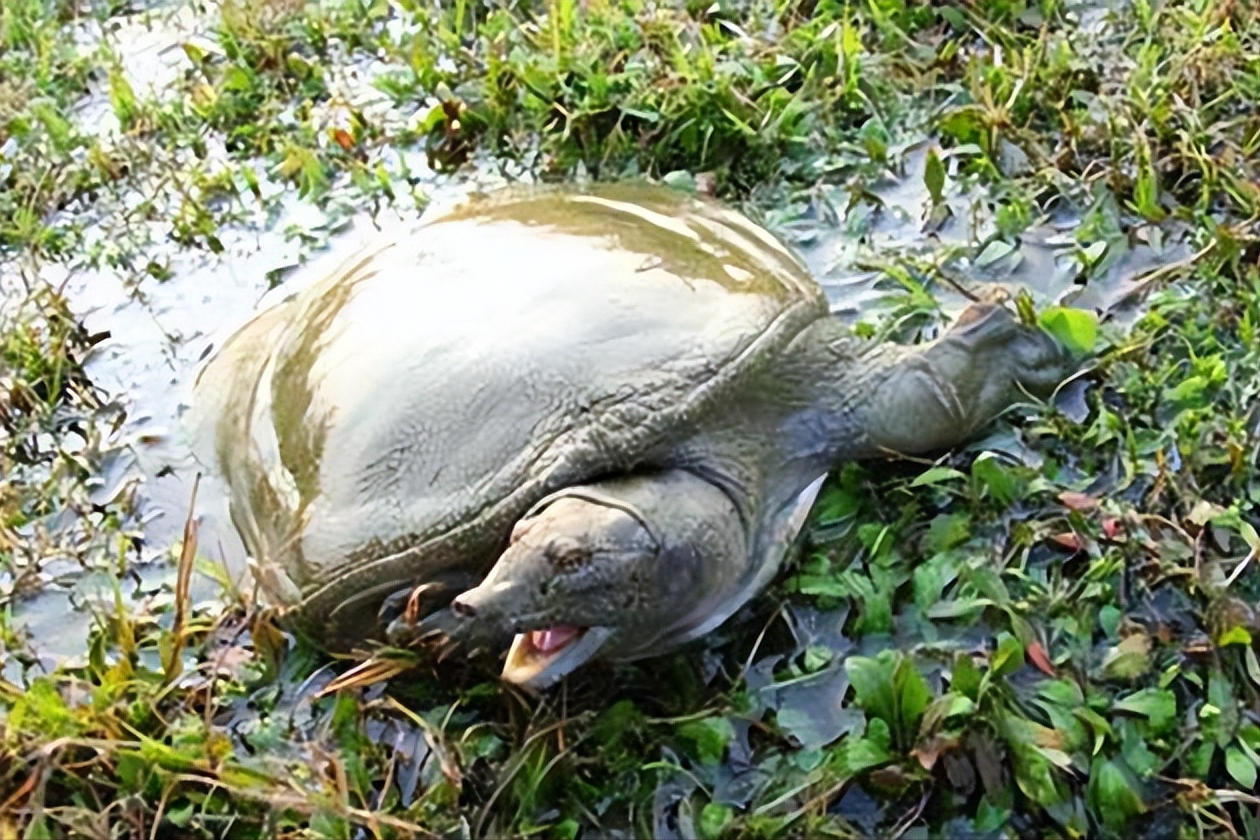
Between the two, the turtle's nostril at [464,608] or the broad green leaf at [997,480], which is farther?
the broad green leaf at [997,480]

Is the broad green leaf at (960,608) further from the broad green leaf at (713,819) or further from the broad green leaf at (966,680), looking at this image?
the broad green leaf at (713,819)

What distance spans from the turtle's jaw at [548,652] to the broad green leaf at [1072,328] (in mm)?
1089

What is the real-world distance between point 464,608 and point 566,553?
162 millimetres

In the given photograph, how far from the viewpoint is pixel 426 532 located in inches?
83.7

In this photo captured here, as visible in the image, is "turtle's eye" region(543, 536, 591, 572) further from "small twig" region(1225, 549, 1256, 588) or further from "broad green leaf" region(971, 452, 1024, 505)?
"small twig" region(1225, 549, 1256, 588)

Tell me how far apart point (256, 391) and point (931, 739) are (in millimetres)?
1388

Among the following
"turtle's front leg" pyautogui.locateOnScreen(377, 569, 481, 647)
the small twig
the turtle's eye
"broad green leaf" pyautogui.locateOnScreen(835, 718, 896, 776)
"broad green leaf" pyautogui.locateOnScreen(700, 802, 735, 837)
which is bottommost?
"broad green leaf" pyautogui.locateOnScreen(700, 802, 735, 837)

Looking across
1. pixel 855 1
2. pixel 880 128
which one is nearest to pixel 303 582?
pixel 880 128

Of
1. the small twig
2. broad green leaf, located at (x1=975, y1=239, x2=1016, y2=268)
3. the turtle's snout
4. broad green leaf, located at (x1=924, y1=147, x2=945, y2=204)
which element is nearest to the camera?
the turtle's snout

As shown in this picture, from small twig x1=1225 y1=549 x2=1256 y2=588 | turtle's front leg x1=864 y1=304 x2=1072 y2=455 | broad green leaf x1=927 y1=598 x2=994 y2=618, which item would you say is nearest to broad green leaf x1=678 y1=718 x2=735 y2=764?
broad green leaf x1=927 y1=598 x2=994 y2=618

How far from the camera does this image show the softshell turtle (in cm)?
209

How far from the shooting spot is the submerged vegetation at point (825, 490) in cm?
207

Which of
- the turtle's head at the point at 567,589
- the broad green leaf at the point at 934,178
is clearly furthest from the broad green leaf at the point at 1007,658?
the broad green leaf at the point at 934,178

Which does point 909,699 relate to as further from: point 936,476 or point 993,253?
point 993,253
